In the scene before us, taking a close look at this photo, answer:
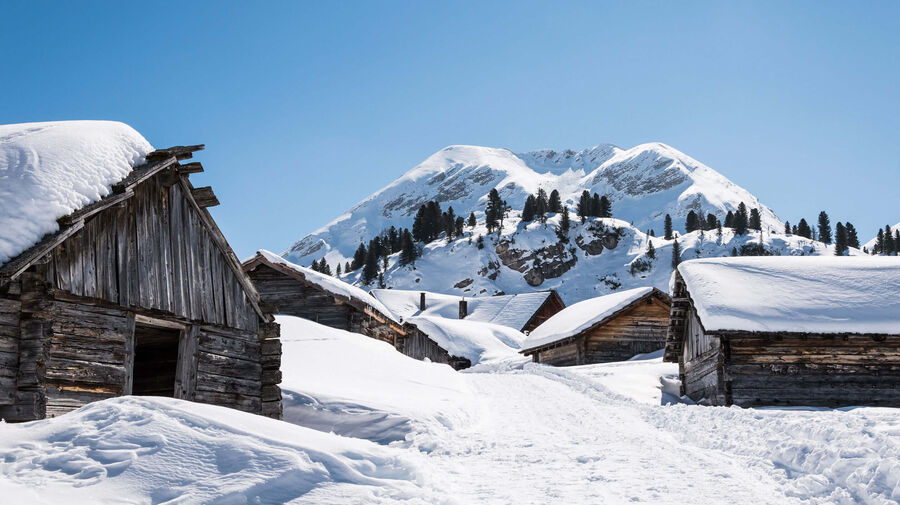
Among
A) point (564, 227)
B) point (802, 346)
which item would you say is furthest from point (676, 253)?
point (802, 346)

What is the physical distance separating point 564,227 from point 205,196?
130m

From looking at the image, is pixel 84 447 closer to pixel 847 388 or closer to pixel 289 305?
pixel 847 388

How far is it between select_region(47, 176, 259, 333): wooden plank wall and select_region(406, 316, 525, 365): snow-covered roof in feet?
126

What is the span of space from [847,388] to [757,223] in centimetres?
13433

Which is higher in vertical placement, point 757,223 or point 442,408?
point 757,223

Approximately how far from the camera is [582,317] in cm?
3872

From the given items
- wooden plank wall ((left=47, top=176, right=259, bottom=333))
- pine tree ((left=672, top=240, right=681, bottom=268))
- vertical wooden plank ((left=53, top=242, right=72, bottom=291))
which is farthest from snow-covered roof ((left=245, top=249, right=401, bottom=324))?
pine tree ((left=672, top=240, right=681, bottom=268))

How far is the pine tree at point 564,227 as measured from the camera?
13712 centimetres

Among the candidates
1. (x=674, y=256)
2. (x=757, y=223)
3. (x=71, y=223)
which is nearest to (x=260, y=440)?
(x=71, y=223)

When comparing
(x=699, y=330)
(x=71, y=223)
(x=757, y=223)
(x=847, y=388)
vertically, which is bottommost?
(x=847, y=388)

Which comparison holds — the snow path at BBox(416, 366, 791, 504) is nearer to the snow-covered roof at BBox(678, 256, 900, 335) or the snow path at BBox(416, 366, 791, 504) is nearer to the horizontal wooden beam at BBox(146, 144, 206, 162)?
the snow-covered roof at BBox(678, 256, 900, 335)

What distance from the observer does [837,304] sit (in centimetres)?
1944

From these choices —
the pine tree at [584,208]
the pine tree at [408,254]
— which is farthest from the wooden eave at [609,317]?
the pine tree at [584,208]

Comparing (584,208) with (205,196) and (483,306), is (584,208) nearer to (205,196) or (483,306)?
(483,306)
